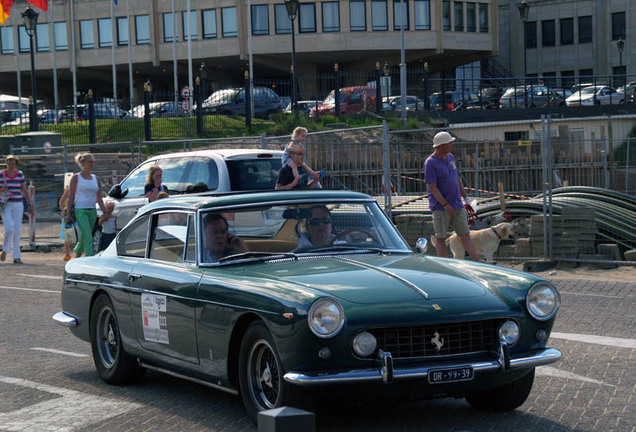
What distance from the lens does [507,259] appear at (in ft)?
55.0

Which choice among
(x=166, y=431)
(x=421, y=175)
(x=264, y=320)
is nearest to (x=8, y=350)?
(x=166, y=431)

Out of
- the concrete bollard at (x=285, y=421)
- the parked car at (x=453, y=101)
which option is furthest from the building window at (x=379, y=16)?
the concrete bollard at (x=285, y=421)

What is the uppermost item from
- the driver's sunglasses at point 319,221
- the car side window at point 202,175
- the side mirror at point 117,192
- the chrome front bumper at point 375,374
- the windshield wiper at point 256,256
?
the car side window at point 202,175

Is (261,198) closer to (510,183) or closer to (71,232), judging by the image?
(71,232)

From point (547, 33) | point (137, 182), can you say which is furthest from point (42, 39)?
point (137, 182)

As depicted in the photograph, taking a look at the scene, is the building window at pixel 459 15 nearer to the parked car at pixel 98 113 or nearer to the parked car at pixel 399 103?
the parked car at pixel 399 103

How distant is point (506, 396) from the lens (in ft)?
21.5

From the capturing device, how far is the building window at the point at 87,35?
247 feet

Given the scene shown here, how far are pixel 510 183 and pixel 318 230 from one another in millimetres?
16606

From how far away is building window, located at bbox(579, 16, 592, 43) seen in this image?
83.1m

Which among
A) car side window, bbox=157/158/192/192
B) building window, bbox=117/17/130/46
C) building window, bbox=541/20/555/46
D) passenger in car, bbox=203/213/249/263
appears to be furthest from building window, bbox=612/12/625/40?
passenger in car, bbox=203/213/249/263

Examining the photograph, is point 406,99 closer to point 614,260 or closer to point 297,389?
point 614,260

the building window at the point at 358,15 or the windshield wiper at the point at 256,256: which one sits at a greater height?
the building window at the point at 358,15

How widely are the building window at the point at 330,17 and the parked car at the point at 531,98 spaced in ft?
73.3
